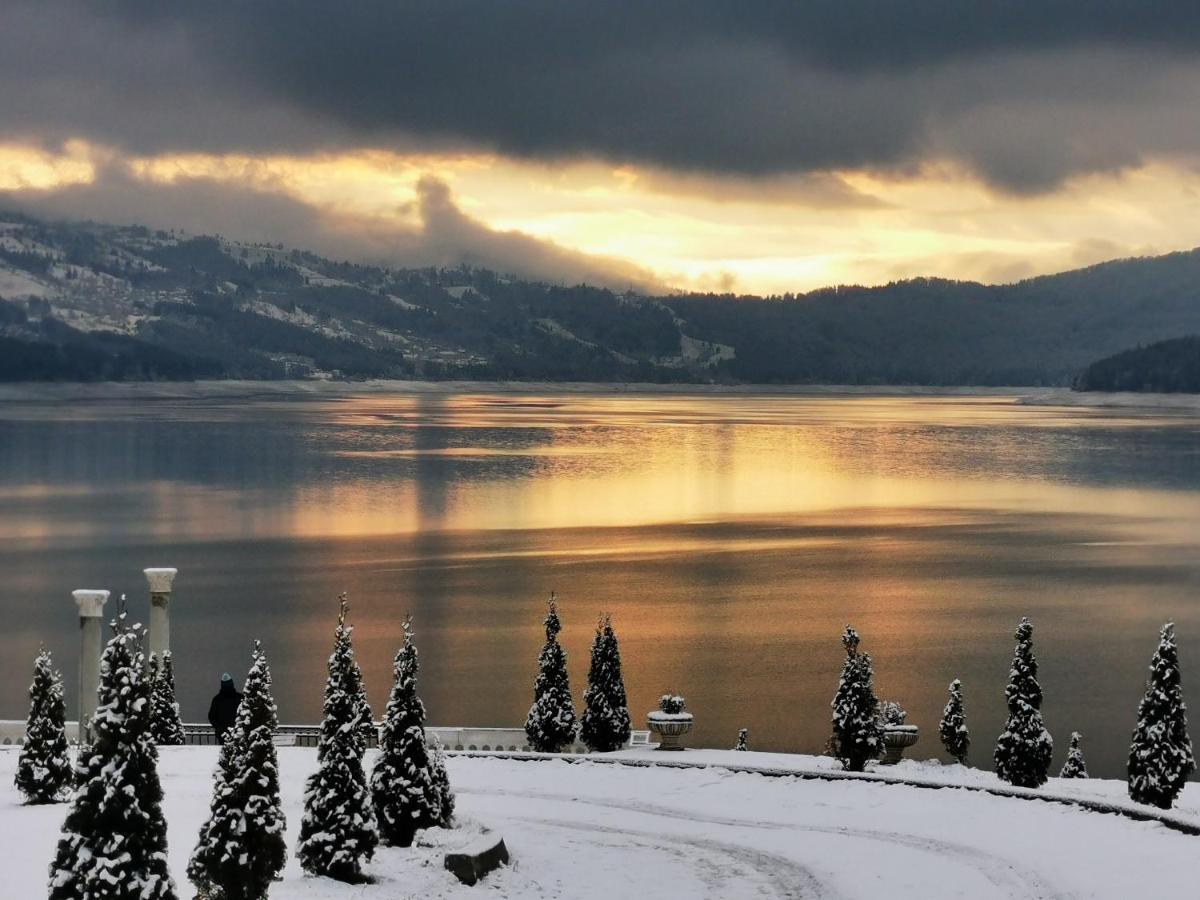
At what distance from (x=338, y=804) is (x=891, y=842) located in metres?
9.35

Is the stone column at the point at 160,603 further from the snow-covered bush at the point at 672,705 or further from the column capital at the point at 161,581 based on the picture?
the snow-covered bush at the point at 672,705

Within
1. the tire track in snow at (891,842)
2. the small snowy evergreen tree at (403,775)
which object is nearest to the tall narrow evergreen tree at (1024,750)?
the tire track in snow at (891,842)

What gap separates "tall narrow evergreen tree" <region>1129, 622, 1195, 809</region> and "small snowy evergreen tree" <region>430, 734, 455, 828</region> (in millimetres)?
12703

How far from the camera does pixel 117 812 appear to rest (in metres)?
19.5

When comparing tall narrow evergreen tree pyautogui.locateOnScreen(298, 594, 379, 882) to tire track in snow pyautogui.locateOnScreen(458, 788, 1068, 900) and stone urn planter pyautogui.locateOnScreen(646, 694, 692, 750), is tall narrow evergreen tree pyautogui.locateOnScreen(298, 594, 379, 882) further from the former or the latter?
stone urn planter pyautogui.locateOnScreen(646, 694, 692, 750)

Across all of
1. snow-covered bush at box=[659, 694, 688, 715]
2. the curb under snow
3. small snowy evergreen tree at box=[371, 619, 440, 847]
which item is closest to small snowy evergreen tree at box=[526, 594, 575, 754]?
the curb under snow

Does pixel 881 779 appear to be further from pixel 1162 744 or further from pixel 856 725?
pixel 1162 744

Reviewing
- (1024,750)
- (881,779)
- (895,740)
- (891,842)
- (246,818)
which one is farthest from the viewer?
(895,740)

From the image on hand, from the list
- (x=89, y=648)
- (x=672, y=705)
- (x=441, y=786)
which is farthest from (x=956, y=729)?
(x=89, y=648)

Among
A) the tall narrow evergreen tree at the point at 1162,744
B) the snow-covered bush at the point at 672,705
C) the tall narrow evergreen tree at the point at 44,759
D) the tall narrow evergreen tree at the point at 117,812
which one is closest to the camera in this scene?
the tall narrow evergreen tree at the point at 117,812

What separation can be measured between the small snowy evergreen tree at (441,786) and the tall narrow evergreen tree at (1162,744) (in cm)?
1270

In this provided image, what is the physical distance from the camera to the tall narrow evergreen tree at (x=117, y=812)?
1938cm

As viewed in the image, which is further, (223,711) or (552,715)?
(552,715)

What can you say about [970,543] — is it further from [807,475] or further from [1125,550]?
[807,475]
